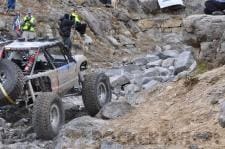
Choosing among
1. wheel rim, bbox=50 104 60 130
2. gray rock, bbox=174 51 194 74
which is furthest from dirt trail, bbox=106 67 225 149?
gray rock, bbox=174 51 194 74

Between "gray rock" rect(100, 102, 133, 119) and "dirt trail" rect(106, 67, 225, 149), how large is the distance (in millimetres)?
250

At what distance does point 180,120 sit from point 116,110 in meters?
2.15

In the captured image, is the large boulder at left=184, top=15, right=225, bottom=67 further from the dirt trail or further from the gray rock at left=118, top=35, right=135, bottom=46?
the gray rock at left=118, top=35, right=135, bottom=46

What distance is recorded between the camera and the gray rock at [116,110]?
9.67 metres

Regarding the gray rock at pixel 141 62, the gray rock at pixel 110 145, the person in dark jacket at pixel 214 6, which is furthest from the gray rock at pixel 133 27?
the gray rock at pixel 110 145

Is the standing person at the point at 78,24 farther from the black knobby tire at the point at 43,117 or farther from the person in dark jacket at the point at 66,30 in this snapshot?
the black knobby tire at the point at 43,117

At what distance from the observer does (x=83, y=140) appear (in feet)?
27.4

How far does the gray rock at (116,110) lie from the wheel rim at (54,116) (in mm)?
873

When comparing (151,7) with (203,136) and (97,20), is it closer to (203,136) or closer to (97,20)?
(97,20)

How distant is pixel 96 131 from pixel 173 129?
129cm

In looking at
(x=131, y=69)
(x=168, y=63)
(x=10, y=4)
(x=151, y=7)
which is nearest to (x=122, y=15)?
(x=151, y=7)

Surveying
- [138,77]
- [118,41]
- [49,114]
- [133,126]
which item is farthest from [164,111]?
[118,41]

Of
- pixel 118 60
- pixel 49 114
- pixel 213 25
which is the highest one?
pixel 213 25

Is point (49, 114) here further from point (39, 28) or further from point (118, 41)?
point (118, 41)
